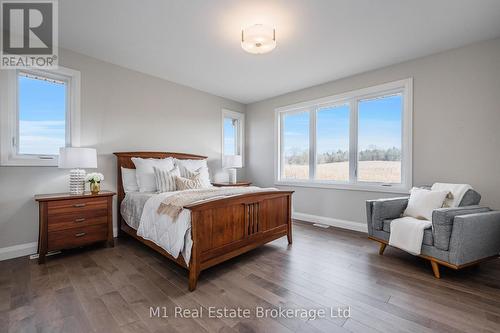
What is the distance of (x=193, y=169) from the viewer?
3.97 metres

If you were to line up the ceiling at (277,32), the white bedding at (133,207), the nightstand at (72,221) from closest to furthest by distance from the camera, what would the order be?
the ceiling at (277,32) → the nightstand at (72,221) → the white bedding at (133,207)

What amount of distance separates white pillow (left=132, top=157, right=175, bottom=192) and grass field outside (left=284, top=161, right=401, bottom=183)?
8.92 ft

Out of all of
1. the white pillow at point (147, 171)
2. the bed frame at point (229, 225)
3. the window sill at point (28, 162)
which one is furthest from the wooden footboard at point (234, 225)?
the window sill at point (28, 162)

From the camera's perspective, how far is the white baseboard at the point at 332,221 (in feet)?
12.4

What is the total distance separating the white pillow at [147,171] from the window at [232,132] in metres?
1.81

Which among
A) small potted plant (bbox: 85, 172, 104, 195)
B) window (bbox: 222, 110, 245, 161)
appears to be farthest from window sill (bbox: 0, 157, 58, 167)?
window (bbox: 222, 110, 245, 161)

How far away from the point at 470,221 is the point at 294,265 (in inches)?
66.3

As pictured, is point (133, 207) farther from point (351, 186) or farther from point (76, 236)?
point (351, 186)

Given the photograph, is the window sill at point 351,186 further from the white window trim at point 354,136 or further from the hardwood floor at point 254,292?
the hardwood floor at point 254,292

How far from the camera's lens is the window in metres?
5.26

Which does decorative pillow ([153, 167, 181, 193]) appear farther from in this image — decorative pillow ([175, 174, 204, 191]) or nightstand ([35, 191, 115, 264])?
nightstand ([35, 191, 115, 264])

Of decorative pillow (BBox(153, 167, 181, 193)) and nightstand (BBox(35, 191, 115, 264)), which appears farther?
decorative pillow (BBox(153, 167, 181, 193))

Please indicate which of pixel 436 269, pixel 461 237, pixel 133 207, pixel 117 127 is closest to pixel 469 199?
pixel 461 237

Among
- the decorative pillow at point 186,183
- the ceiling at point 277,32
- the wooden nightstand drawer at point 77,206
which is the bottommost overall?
the wooden nightstand drawer at point 77,206
